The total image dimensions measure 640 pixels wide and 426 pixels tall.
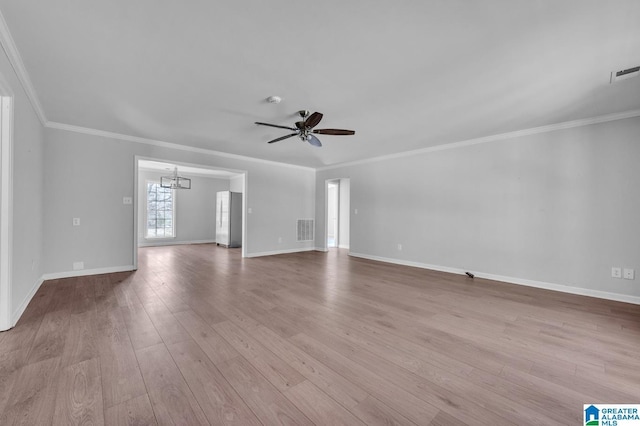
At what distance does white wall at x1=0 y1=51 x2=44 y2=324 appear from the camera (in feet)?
7.93

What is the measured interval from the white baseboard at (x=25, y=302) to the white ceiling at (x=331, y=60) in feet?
7.72

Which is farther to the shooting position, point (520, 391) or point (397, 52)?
point (397, 52)

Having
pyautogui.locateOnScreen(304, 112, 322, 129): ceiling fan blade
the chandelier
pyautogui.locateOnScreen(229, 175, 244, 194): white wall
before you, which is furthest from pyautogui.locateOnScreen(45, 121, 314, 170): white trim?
pyautogui.locateOnScreen(304, 112, 322, 129): ceiling fan blade

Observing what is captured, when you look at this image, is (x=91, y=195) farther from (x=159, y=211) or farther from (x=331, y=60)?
A: (x=331, y=60)

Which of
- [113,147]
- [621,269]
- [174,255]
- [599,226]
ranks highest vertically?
[113,147]

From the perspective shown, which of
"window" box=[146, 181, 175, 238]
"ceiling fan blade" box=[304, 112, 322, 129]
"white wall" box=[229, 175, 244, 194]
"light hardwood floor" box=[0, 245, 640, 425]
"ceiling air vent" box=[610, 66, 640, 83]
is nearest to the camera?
"light hardwood floor" box=[0, 245, 640, 425]

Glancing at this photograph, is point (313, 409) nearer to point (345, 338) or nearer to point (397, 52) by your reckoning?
point (345, 338)

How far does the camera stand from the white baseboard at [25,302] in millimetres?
2410

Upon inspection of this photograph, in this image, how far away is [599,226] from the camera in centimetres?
347

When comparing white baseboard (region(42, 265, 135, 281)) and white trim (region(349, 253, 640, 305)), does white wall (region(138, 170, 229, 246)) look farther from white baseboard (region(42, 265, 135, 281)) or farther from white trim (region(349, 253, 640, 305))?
white trim (region(349, 253, 640, 305))

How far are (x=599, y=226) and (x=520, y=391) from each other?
334 centimetres

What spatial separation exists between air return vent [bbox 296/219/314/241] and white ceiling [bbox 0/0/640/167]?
397cm

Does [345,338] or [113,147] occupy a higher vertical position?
[113,147]

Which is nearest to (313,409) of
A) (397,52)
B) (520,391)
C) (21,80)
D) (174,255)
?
(520,391)
